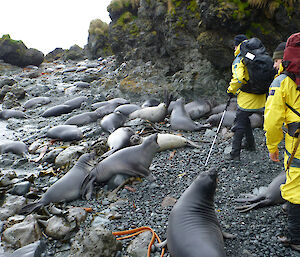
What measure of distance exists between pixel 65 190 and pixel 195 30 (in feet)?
20.9

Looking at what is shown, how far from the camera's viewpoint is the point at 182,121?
6.64m

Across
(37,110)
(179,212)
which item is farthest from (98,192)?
(37,110)

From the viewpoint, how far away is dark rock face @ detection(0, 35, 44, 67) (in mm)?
25766

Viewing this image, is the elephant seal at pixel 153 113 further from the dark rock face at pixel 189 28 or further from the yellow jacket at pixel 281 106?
the yellow jacket at pixel 281 106

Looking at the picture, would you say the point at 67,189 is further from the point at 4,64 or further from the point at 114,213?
the point at 4,64

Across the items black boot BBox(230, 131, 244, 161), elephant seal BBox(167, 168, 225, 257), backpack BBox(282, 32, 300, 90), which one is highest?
backpack BBox(282, 32, 300, 90)

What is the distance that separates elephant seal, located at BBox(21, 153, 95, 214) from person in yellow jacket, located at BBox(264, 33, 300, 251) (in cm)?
315

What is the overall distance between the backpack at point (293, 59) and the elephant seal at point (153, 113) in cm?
520

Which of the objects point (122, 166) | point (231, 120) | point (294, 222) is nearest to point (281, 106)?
point (294, 222)

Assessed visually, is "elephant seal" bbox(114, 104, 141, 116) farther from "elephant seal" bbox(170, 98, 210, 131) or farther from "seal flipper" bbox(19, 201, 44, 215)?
"seal flipper" bbox(19, 201, 44, 215)

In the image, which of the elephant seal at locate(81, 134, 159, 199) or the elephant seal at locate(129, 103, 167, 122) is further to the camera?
the elephant seal at locate(129, 103, 167, 122)

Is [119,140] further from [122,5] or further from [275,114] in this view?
[122,5]

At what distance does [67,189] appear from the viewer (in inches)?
171

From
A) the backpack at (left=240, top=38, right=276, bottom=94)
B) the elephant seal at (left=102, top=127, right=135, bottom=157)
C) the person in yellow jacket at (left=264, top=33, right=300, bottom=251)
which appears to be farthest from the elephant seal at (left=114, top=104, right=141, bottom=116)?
the person in yellow jacket at (left=264, top=33, right=300, bottom=251)
